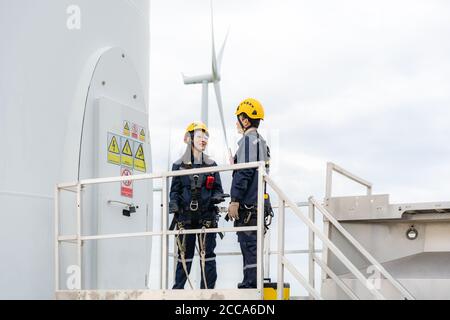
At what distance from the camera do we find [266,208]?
233 inches

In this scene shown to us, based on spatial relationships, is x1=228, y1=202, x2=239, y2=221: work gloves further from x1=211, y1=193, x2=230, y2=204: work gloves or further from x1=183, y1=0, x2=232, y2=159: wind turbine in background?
x1=183, y1=0, x2=232, y2=159: wind turbine in background

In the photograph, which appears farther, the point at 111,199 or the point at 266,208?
the point at 111,199

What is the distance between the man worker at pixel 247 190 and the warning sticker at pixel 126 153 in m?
1.53

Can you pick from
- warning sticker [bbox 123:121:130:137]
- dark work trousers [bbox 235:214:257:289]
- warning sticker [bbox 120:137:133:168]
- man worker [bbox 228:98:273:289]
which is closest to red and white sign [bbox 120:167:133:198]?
warning sticker [bbox 120:137:133:168]

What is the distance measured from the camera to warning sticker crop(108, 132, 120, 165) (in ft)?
22.5

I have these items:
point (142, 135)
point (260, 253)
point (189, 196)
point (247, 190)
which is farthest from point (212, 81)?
point (260, 253)

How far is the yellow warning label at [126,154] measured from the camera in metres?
7.07

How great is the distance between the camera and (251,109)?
19.9 feet

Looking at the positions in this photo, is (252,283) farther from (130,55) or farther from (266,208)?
(130,55)

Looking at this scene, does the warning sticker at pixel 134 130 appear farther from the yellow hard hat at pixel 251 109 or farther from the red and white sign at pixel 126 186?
the yellow hard hat at pixel 251 109
